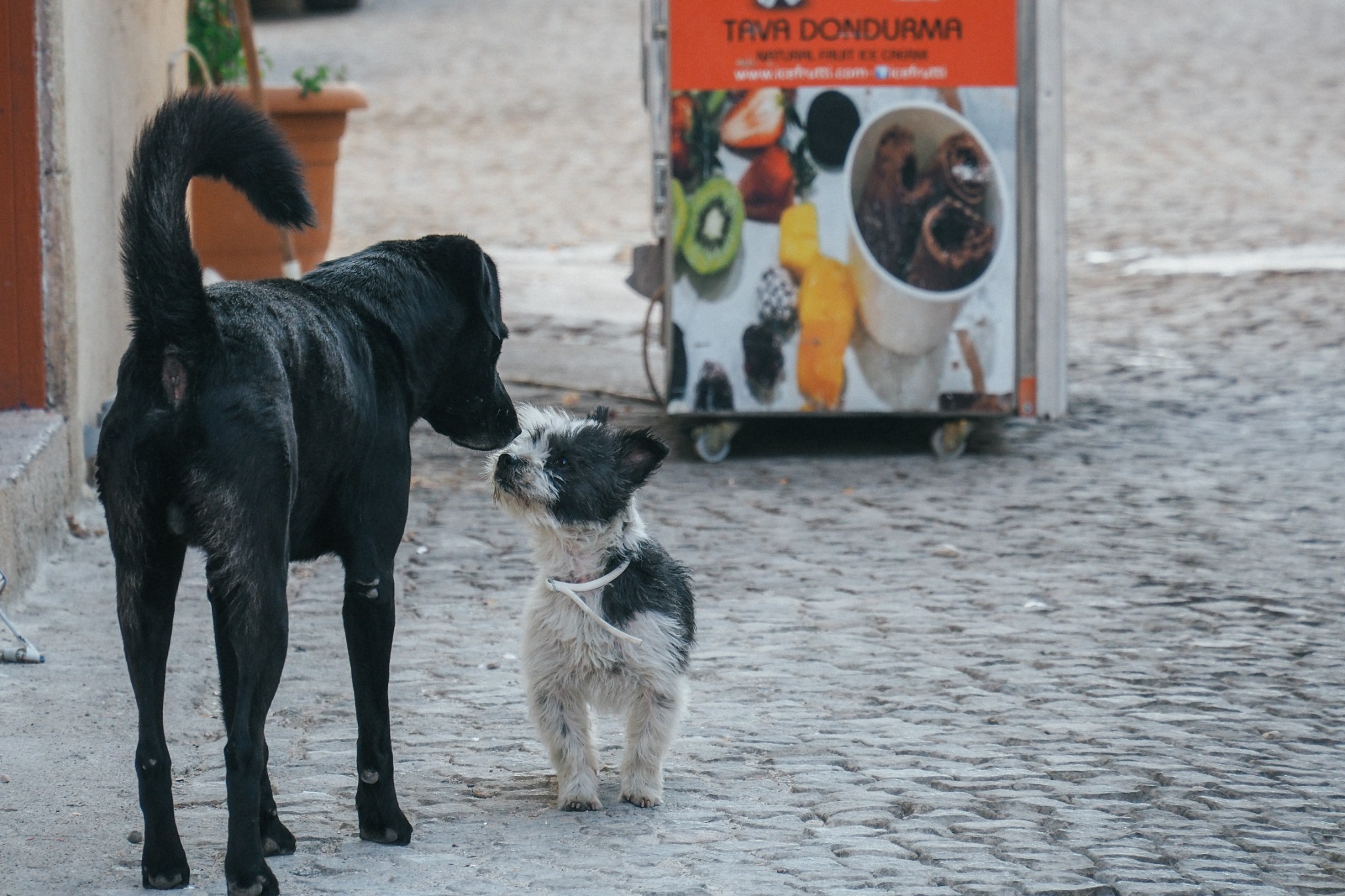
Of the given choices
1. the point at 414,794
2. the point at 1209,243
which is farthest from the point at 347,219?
the point at 414,794

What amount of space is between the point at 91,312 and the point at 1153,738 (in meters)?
4.89

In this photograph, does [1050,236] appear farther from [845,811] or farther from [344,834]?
[344,834]

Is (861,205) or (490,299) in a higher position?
(861,205)

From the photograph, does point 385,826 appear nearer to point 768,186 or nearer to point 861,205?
point 768,186

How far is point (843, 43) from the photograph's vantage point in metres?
8.39

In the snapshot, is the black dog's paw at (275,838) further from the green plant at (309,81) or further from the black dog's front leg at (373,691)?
the green plant at (309,81)

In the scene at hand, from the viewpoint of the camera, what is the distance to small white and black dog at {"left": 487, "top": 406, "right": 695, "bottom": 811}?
448 cm

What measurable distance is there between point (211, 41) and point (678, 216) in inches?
171

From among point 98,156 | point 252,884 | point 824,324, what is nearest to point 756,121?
point 824,324

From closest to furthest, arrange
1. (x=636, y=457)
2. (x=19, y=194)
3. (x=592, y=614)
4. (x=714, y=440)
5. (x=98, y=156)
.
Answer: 1. (x=592, y=614)
2. (x=636, y=457)
3. (x=19, y=194)
4. (x=98, y=156)
5. (x=714, y=440)

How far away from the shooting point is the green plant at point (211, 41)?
11.2 metres

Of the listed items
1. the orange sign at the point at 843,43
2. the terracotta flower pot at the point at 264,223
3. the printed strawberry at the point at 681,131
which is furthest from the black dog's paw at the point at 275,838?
the terracotta flower pot at the point at 264,223

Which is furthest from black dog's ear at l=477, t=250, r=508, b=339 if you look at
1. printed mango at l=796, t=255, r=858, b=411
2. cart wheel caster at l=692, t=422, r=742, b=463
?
cart wheel caster at l=692, t=422, r=742, b=463

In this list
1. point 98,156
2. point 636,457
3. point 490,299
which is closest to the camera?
point 490,299
